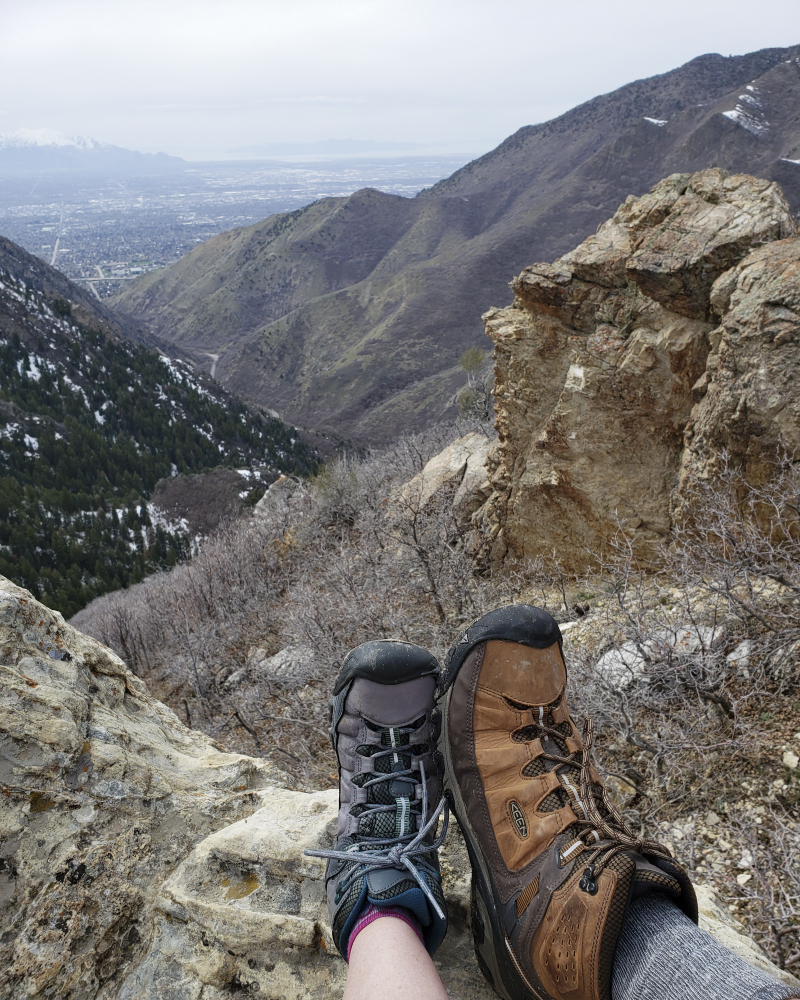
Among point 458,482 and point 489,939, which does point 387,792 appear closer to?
point 489,939

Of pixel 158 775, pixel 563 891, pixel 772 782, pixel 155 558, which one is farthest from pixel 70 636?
pixel 155 558

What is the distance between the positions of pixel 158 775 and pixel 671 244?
19.5 feet

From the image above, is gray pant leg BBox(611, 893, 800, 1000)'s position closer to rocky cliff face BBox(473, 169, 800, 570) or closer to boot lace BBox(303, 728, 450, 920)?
boot lace BBox(303, 728, 450, 920)

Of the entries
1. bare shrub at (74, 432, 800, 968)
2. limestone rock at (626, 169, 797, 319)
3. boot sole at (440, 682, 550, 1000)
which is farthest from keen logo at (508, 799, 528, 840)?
limestone rock at (626, 169, 797, 319)

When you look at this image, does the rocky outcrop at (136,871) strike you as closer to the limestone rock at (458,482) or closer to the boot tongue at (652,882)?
the boot tongue at (652,882)

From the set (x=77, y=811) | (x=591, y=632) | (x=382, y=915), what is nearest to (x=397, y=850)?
(x=382, y=915)

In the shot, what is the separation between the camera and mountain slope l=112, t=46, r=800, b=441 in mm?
73062

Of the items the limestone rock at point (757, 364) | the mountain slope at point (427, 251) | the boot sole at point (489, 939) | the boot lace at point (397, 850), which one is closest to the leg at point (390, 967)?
the boot lace at point (397, 850)

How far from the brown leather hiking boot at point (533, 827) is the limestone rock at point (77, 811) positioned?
91 cm

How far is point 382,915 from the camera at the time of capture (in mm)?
1696

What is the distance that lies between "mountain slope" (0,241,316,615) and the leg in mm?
34526

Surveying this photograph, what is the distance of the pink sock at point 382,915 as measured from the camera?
1680 millimetres

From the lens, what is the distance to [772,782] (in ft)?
9.71

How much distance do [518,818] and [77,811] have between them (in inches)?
55.8
